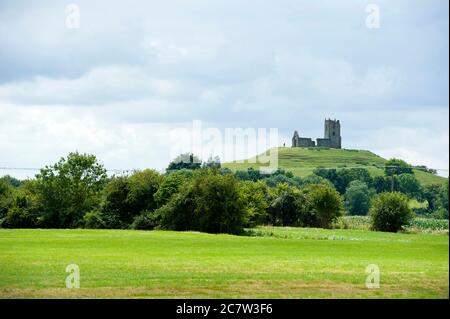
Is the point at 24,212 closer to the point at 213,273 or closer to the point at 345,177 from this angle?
the point at 213,273

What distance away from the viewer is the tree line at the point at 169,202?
262ft

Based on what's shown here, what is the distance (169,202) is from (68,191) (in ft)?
68.3

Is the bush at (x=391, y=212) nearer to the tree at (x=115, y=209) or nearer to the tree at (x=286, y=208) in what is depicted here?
the tree at (x=286, y=208)

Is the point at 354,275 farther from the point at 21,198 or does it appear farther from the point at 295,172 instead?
the point at 295,172

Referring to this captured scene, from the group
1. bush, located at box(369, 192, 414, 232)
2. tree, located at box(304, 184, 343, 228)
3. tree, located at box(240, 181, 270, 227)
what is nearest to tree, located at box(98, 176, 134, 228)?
tree, located at box(240, 181, 270, 227)

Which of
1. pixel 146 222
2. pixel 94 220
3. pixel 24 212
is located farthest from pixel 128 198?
pixel 24 212

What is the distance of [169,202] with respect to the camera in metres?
82.6

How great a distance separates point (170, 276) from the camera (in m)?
30.2

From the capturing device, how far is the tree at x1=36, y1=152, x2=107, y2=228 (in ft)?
315

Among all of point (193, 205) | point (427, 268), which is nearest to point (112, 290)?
point (427, 268)

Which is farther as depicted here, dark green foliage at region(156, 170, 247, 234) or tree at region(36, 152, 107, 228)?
tree at region(36, 152, 107, 228)

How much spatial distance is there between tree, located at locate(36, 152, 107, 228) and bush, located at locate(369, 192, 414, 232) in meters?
34.9

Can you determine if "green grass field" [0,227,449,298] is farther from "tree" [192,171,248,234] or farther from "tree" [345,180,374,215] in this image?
"tree" [345,180,374,215]

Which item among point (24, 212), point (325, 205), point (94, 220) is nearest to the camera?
point (94, 220)
